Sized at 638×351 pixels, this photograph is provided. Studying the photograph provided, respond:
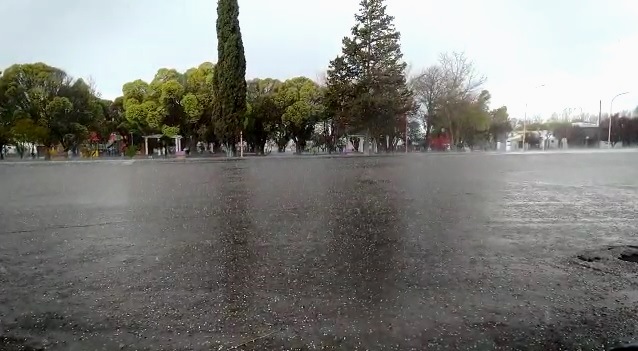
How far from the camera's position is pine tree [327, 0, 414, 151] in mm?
40969

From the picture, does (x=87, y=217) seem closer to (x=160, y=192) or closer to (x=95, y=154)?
(x=160, y=192)

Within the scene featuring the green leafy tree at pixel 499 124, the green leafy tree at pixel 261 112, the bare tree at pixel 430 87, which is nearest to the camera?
the green leafy tree at pixel 261 112

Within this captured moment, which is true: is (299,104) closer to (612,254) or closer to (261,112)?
(261,112)

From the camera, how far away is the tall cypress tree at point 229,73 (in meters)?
37.5

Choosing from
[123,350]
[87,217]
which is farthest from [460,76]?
[123,350]

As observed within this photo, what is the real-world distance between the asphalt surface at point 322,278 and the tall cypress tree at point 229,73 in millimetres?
30795

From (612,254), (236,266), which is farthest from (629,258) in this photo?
(236,266)

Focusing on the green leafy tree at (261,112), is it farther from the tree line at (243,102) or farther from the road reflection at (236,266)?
the road reflection at (236,266)

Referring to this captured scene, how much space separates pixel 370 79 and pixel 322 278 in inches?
1549

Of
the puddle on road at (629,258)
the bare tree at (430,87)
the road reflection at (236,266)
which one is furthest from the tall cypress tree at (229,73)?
the puddle on road at (629,258)

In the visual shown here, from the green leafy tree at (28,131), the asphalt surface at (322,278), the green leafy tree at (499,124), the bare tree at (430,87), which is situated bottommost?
the asphalt surface at (322,278)

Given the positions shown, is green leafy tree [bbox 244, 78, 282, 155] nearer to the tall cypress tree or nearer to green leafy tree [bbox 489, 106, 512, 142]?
the tall cypress tree

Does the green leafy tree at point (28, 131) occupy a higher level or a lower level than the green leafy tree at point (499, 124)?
lower

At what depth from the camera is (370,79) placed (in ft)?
136
